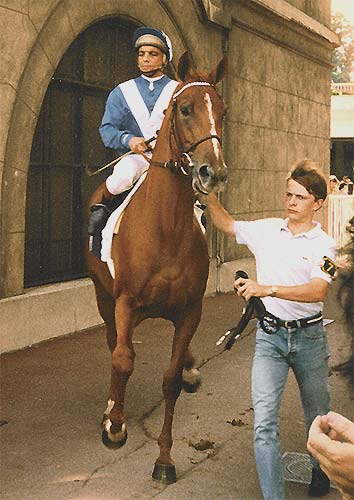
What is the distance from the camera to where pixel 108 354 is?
9.15m

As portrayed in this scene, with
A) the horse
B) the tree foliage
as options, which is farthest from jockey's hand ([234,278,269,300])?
the tree foliage

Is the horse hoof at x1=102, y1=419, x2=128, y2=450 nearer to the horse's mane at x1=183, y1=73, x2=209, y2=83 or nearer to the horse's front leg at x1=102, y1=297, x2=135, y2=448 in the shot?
the horse's front leg at x1=102, y1=297, x2=135, y2=448

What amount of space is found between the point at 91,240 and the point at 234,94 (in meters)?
8.17

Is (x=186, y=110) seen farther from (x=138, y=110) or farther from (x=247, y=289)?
(x=247, y=289)

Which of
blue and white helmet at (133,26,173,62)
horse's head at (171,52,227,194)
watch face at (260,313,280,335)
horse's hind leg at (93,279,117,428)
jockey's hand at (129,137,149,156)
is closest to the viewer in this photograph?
watch face at (260,313,280,335)

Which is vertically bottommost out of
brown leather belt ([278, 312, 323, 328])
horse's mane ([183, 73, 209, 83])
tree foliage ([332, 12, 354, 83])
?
brown leather belt ([278, 312, 323, 328])

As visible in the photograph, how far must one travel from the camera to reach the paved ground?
529 centimetres

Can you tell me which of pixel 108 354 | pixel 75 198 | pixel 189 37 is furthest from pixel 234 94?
pixel 108 354

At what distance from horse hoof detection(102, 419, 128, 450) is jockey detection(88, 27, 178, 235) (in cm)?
171

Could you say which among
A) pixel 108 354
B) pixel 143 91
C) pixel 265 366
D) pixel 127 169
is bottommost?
pixel 108 354

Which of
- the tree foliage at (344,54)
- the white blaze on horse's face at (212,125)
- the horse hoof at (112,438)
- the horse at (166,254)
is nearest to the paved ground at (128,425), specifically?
the horse hoof at (112,438)

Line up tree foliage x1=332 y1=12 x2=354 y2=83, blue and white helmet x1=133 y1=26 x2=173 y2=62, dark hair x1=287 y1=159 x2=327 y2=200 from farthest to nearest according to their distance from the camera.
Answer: tree foliage x1=332 y1=12 x2=354 y2=83, blue and white helmet x1=133 y1=26 x2=173 y2=62, dark hair x1=287 y1=159 x2=327 y2=200

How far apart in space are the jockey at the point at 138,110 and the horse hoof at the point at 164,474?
201cm

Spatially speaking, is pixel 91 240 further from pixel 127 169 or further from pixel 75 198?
pixel 75 198
